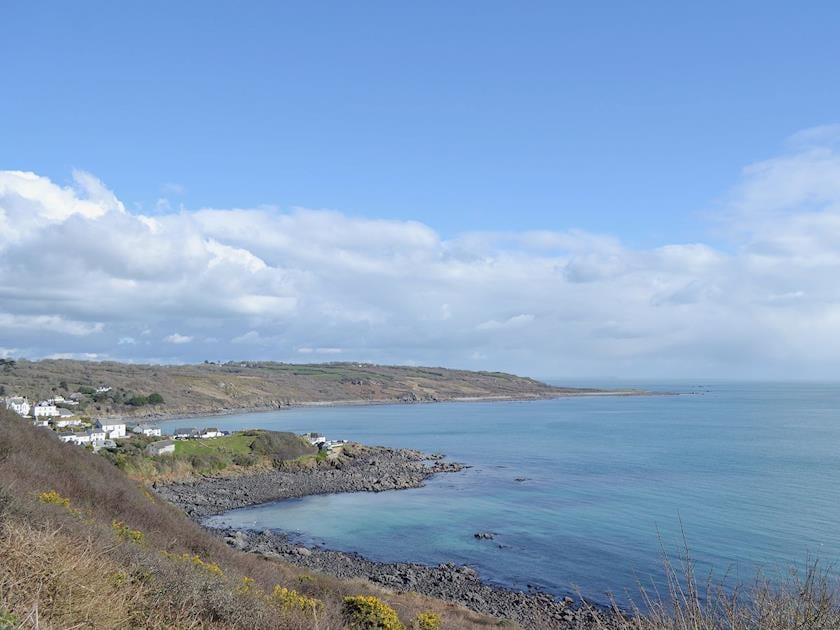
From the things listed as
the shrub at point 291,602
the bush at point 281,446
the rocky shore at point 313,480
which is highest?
the shrub at point 291,602

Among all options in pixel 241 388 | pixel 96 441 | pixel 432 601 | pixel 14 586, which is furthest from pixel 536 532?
pixel 241 388

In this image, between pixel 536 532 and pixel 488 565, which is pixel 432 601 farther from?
pixel 536 532

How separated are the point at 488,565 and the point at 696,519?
1558 cm

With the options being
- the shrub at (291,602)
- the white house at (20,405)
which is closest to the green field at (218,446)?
the white house at (20,405)

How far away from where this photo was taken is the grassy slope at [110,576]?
6398 mm

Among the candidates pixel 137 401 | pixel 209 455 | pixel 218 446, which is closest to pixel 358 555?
pixel 209 455

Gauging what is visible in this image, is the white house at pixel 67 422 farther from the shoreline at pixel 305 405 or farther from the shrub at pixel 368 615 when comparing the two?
the shrub at pixel 368 615

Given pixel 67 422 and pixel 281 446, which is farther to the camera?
pixel 67 422

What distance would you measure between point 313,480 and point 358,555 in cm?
2223

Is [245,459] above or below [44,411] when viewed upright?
below

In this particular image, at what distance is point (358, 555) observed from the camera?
106 feet

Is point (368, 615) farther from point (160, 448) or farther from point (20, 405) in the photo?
point (20, 405)

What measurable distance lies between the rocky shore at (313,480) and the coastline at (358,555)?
7 cm

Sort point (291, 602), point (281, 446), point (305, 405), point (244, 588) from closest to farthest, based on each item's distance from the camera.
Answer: point (244, 588) → point (291, 602) → point (281, 446) → point (305, 405)
